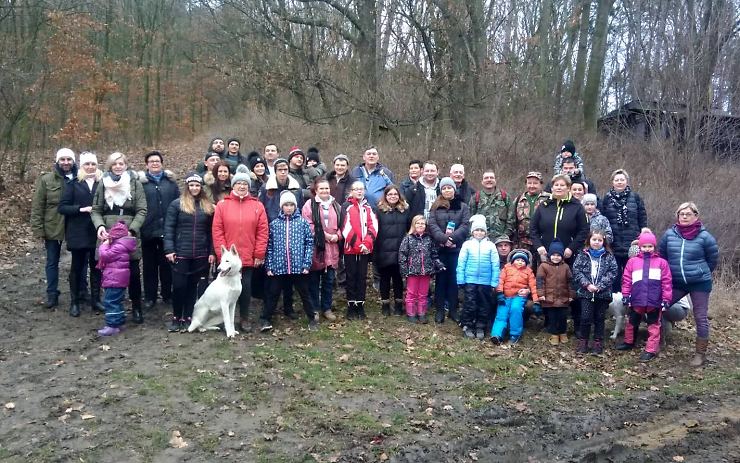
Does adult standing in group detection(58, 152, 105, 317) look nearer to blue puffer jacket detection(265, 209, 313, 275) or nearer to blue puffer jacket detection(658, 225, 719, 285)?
blue puffer jacket detection(265, 209, 313, 275)

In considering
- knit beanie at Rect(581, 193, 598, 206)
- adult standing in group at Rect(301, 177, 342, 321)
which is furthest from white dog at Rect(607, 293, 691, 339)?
adult standing in group at Rect(301, 177, 342, 321)

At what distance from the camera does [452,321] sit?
30.4 feet

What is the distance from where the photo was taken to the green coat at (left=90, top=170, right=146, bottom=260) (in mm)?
7988

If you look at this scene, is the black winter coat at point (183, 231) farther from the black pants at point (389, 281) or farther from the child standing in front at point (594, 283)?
the child standing in front at point (594, 283)

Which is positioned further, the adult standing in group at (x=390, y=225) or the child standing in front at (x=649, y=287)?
the adult standing in group at (x=390, y=225)

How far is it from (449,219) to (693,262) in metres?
3.23

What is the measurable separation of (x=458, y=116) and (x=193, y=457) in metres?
11.6

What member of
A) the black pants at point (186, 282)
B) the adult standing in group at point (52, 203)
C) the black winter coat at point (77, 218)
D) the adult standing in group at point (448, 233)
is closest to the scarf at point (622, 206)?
the adult standing in group at point (448, 233)

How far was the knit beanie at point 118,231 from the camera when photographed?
7875 millimetres

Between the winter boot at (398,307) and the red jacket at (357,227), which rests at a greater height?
the red jacket at (357,227)

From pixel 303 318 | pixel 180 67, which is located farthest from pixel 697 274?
pixel 180 67

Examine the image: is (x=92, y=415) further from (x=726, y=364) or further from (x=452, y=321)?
(x=726, y=364)

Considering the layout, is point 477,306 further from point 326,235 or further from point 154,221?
point 154,221

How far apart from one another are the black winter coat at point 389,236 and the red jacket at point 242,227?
5.78ft
